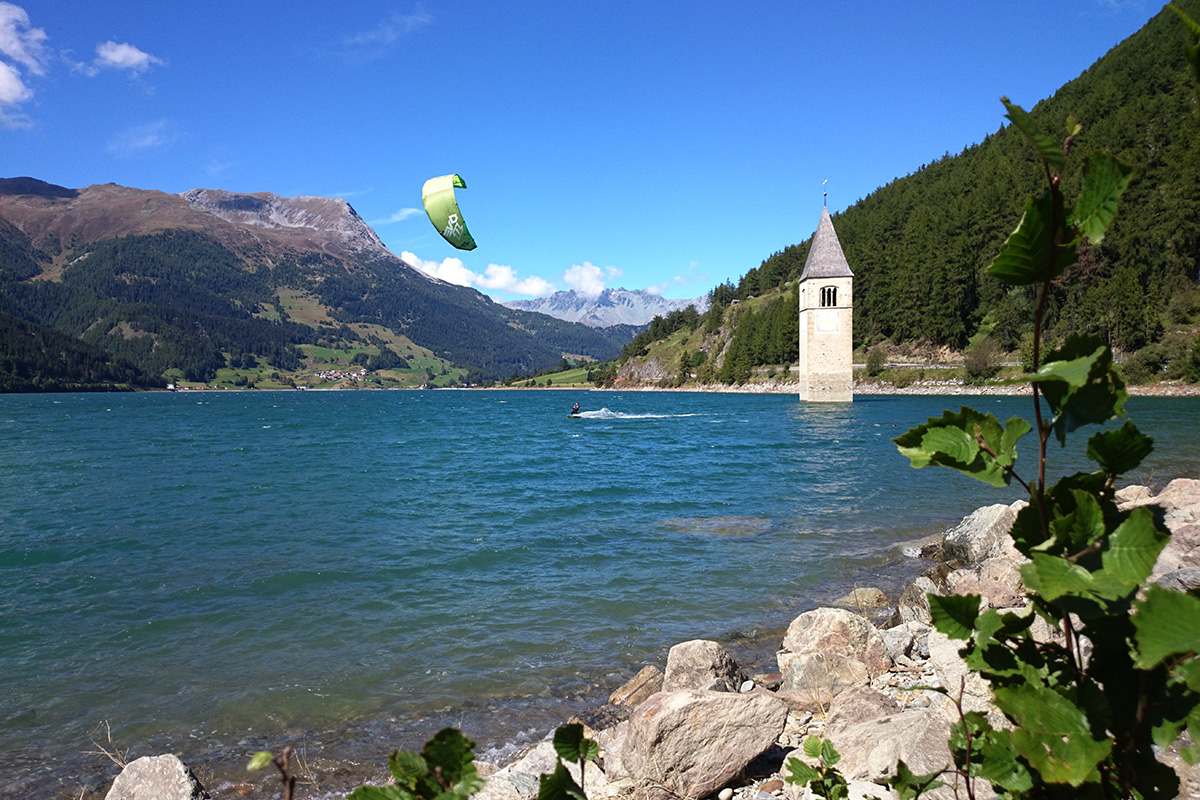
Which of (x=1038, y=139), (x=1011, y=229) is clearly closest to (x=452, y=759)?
(x=1038, y=139)

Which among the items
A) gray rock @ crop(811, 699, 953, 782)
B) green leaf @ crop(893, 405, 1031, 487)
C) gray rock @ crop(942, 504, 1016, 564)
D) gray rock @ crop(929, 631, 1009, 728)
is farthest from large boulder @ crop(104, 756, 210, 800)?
gray rock @ crop(942, 504, 1016, 564)

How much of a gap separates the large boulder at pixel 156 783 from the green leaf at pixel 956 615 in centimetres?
690

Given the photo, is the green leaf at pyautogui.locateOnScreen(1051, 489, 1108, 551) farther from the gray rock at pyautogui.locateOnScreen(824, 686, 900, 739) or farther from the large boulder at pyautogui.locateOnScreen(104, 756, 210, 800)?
the large boulder at pyautogui.locateOnScreen(104, 756, 210, 800)

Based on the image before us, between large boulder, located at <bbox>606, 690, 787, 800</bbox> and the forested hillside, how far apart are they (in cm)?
7264

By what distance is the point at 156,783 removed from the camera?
6.26m

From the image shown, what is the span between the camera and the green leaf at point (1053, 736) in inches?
73.0

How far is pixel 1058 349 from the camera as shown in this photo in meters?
1.89

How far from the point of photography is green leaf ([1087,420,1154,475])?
76.2 inches

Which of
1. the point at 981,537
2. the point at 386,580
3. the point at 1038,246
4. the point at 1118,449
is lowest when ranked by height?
the point at 386,580

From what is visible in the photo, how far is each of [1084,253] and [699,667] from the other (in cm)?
9219

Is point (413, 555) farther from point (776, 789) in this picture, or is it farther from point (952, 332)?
point (952, 332)

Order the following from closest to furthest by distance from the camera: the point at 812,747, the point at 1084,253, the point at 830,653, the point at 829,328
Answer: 1. the point at 812,747
2. the point at 830,653
3. the point at 1084,253
4. the point at 829,328

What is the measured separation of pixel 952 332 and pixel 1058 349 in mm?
126208

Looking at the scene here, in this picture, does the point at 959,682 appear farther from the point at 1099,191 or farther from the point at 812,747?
the point at 1099,191
